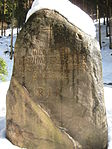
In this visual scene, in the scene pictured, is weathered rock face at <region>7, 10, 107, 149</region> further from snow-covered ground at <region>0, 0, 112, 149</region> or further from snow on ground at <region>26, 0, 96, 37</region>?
snow-covered ground at <region>0, 0, 112, 149</region>

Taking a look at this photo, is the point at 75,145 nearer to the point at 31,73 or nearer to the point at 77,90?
the point at 77,90

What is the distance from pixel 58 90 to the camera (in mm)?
3562

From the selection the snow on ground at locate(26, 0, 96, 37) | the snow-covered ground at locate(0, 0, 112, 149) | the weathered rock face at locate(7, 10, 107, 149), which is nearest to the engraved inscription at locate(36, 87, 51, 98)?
the weathered rock face at locate(7, 10, 107, 149)

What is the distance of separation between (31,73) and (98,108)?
4.52 ft

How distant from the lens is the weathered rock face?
3.50m

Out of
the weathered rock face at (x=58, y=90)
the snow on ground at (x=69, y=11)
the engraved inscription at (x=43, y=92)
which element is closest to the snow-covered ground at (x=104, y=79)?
the snow on ground at (x=69, y=11)

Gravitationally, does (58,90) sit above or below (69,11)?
below

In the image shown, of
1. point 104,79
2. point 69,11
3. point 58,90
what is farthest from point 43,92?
point 104,79

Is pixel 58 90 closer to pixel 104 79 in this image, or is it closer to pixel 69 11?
pixel 69 11

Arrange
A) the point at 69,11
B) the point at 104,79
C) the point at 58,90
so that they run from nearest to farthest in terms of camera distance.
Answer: the point at 58,90, the point at 69,11, the point at 104,79

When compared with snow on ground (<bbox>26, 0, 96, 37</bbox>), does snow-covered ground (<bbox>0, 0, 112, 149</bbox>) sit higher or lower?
lower

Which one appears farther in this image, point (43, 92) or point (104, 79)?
point (104, 79)

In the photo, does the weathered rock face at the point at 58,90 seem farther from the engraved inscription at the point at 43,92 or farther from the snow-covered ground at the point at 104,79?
the snow-covered ground at the point at 104,79

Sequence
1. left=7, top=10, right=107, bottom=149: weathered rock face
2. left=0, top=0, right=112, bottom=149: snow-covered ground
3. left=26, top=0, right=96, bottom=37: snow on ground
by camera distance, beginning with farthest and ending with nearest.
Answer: left=0, top=0, right=112, bottom=149: snow-covered ground
left=26, top=0, right=96, bottom=37: snow on ground
left=7, top=10, right=107, bottom=149: weathered rock face
